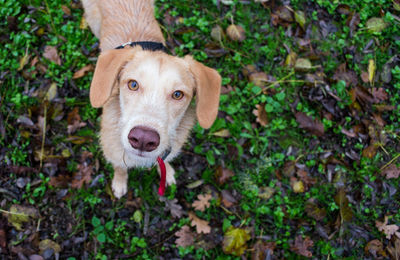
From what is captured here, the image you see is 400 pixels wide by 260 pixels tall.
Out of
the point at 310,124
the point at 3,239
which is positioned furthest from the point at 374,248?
the point at 3,239

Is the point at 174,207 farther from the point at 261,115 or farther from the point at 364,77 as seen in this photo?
the point at 364,77

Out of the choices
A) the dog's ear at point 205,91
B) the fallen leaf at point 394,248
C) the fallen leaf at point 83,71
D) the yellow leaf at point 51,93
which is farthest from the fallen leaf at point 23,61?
the fallen leaf at point 394,248

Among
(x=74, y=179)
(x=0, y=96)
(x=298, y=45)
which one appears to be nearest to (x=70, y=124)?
(x=74, y=179)

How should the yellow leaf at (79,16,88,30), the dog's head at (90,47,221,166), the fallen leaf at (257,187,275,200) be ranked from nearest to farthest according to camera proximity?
the dog's head at (90,47,221,166) < the fallen leaf at (257,187,275,200) < the yellow leaf at (79,16,88,30)

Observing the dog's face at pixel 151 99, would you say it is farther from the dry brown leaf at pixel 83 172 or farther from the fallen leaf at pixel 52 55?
the fallen leaf at pixel 52 55

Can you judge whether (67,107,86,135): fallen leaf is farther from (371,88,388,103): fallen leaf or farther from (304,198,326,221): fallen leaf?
(371,88,388,103): fallen leaf

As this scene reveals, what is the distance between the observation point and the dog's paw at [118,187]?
367 cm

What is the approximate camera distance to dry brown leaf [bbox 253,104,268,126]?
13.6 feet

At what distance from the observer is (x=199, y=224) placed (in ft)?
12.1

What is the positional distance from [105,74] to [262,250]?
115 inches

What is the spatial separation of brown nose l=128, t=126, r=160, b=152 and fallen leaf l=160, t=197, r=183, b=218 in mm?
1712

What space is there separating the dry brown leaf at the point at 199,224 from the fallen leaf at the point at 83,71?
2.53 meters

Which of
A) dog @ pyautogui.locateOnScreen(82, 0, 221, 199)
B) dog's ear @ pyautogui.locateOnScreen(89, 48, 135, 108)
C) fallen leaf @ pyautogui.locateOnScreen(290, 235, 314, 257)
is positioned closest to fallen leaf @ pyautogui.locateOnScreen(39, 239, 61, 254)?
dog @ pyautogui.locateOnScreen(82, 0, 221, 199)

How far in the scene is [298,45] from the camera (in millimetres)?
4566
